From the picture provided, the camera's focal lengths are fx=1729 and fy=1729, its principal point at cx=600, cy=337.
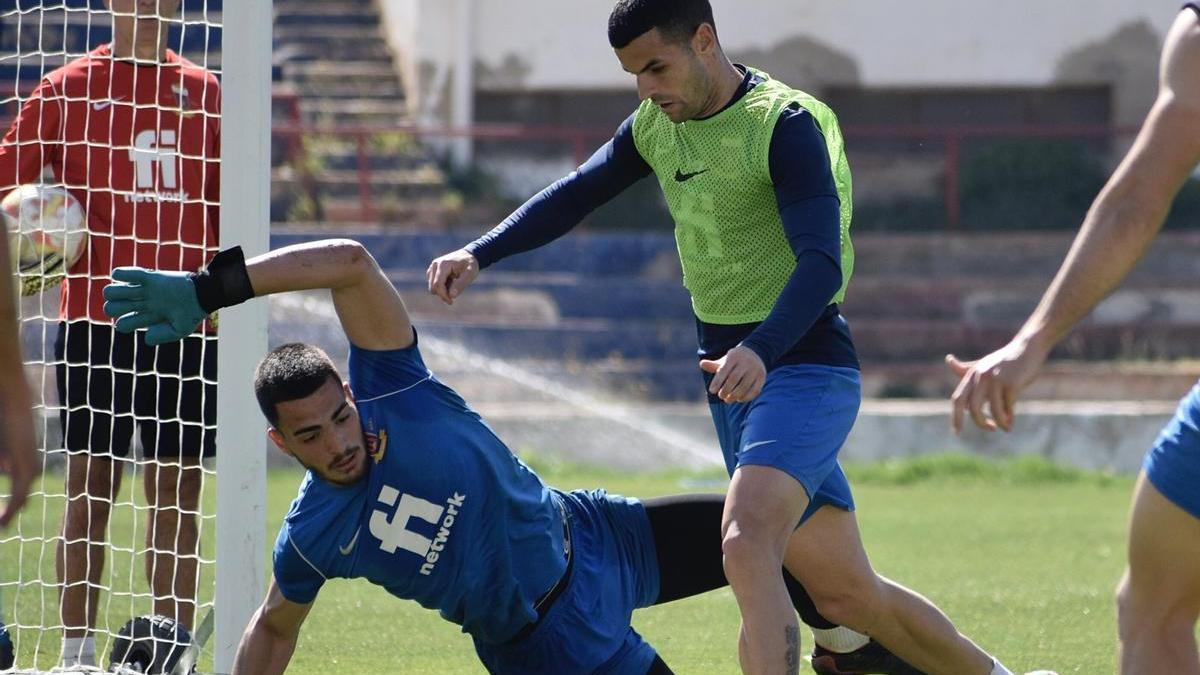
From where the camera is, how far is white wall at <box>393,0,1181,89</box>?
1902 cm

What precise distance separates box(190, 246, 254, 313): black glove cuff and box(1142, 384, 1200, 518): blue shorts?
206cm

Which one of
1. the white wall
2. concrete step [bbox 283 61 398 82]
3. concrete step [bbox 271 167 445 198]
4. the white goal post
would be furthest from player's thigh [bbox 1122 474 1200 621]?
concrete step [bbox 283 61 398 82]

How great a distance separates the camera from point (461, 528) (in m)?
4.46

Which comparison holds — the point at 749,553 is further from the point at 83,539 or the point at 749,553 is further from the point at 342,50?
the point at 342,50

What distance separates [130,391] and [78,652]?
936 millimetres

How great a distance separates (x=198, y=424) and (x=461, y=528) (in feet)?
5.60

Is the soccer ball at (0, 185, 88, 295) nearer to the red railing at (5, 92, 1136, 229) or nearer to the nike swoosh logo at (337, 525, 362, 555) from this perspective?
the nike swoosh logo at (337, 525, 362, 555)

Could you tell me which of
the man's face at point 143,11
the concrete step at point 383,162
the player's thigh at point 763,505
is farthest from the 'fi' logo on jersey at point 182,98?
the concrete step at point 383,162

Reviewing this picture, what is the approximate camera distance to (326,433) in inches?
166

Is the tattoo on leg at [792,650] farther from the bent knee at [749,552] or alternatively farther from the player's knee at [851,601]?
the player's knee at [851,601]

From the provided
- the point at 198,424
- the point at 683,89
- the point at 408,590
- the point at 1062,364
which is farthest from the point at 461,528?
the point at 1062,364

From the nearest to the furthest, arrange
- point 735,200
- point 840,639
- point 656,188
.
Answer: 1. point 735,200
2. point 840,639
3. point 656,188

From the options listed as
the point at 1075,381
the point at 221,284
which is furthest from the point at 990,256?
the point at 221,284

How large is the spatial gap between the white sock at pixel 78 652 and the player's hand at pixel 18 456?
265 centimetres
